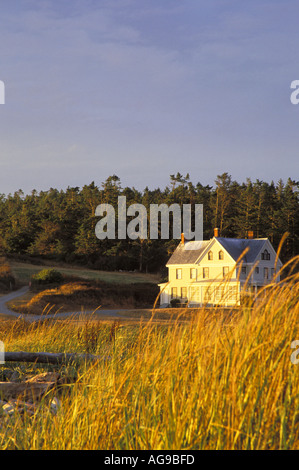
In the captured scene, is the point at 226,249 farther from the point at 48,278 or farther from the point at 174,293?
the point at 48,278

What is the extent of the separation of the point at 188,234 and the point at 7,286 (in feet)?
85.1

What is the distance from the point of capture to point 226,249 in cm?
4350

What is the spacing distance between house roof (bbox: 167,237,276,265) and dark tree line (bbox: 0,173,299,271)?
18.1 m

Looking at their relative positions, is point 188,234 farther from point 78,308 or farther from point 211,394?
point 211,394

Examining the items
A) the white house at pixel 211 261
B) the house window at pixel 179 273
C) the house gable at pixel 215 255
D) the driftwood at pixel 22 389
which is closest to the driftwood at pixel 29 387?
the driftwood at pixel 22 389

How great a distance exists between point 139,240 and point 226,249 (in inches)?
1095

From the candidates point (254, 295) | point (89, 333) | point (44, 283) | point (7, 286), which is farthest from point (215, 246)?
point (254, 295)

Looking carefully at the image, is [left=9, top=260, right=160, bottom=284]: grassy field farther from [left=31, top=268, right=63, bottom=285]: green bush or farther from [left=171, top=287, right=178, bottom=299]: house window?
[left=171, top=287, right=178, bottom=299]: house window

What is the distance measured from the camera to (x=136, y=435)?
3.84 metres

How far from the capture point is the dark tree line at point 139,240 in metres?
65.5

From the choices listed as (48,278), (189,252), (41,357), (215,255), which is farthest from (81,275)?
(41,357)

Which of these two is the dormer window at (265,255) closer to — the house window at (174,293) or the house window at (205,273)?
the house window at (205,273)
